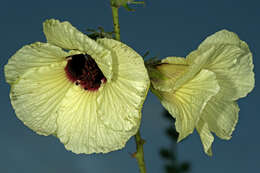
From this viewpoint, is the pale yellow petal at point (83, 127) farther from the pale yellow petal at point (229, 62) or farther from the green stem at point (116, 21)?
the pale yellow petal at point (229, 62)

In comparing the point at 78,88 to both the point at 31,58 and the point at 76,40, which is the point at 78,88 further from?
the point at 76,40

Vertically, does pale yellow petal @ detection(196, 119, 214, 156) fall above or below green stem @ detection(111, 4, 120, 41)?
below

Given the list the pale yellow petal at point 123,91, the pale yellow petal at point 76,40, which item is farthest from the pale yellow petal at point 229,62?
the pale yellow petal at point 76,40

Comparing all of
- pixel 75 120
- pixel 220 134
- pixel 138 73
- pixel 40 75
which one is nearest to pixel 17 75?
pixel 40 75

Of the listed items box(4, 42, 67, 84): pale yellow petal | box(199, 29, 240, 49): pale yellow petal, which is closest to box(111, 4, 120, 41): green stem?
box(4, 42, 67, 84): pale yellow petal

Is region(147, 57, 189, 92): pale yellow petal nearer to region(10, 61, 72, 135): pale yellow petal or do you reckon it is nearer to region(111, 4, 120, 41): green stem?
region(111, 4, 120, 41): green stem

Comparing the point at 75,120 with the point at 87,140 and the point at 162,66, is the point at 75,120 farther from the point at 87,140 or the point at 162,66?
the point at 162,66
